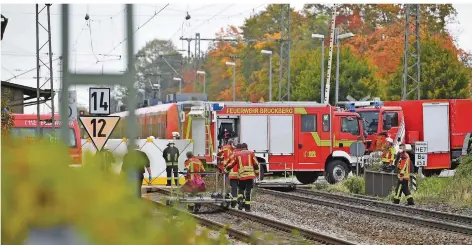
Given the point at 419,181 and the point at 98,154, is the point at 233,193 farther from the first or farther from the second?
the point at 98,154

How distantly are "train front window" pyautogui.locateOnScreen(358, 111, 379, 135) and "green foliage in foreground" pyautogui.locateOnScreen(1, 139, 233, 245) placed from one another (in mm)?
33967

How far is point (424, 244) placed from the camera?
1599 cm

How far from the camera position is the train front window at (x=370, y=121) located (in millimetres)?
36750

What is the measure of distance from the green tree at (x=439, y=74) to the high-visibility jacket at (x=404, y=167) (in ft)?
99.6

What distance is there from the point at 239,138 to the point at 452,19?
40.6 m

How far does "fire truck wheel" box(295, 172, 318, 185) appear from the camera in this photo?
35312 millimetres

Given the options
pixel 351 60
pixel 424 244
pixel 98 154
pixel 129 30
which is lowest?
pixel 424 244

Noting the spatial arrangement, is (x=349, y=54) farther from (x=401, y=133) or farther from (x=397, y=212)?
(x=397, y=212)

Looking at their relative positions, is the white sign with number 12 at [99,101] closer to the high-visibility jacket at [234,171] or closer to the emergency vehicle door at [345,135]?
the high-visibility jacket at [234,171]

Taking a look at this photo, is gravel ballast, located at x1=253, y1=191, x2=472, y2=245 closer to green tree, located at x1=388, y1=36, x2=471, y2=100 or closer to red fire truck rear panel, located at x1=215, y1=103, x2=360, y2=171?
red fire truck rear panel, located at x1=215, y1=103, x2=360, y2=171

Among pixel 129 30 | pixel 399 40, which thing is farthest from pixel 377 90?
pixel 129 30

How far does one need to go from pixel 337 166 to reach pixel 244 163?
13.3 metres

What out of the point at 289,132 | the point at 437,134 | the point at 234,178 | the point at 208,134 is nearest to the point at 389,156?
the point at 289,132

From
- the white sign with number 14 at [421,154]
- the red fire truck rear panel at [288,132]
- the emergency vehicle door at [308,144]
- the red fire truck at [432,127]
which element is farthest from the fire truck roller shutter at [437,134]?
the white sign with number 14 at [421,154]
